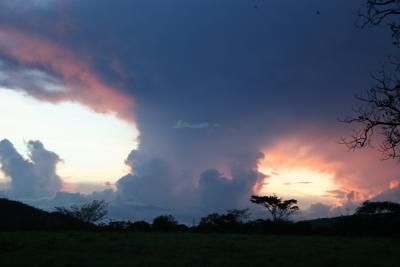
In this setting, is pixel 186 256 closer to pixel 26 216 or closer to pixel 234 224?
pixel 234 224

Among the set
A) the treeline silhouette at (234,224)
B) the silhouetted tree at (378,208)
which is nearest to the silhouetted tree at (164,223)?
the treeline silhouette at (234,224)

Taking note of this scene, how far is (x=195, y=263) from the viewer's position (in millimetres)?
18078

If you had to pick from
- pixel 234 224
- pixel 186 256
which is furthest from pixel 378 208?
pixel 186 256

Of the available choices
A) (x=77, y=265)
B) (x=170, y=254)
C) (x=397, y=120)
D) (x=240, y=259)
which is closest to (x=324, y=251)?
(x=240, y=259)

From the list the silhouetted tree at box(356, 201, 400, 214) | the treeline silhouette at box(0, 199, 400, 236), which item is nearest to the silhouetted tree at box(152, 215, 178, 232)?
the treeline silhouette at box(0, 199, 400, 236)

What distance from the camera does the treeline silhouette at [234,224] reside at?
54.5 m

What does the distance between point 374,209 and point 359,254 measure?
4645 centimetres

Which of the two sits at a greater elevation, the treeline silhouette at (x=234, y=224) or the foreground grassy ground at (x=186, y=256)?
the treeline silhouette at (x=234, y=224)

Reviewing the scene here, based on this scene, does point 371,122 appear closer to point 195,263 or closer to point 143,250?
point 195,263

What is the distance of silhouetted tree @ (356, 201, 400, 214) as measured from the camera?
218 ft

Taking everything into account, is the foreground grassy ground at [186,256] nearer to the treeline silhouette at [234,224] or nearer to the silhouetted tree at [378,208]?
the treeline silhouette at [234,224]

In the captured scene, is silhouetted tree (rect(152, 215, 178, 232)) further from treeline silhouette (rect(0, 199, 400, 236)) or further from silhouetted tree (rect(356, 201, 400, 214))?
silhouetted tree (rect(356, 201, 400, 214))

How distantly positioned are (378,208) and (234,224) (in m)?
19.9

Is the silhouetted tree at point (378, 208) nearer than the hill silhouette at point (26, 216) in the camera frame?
Yes
